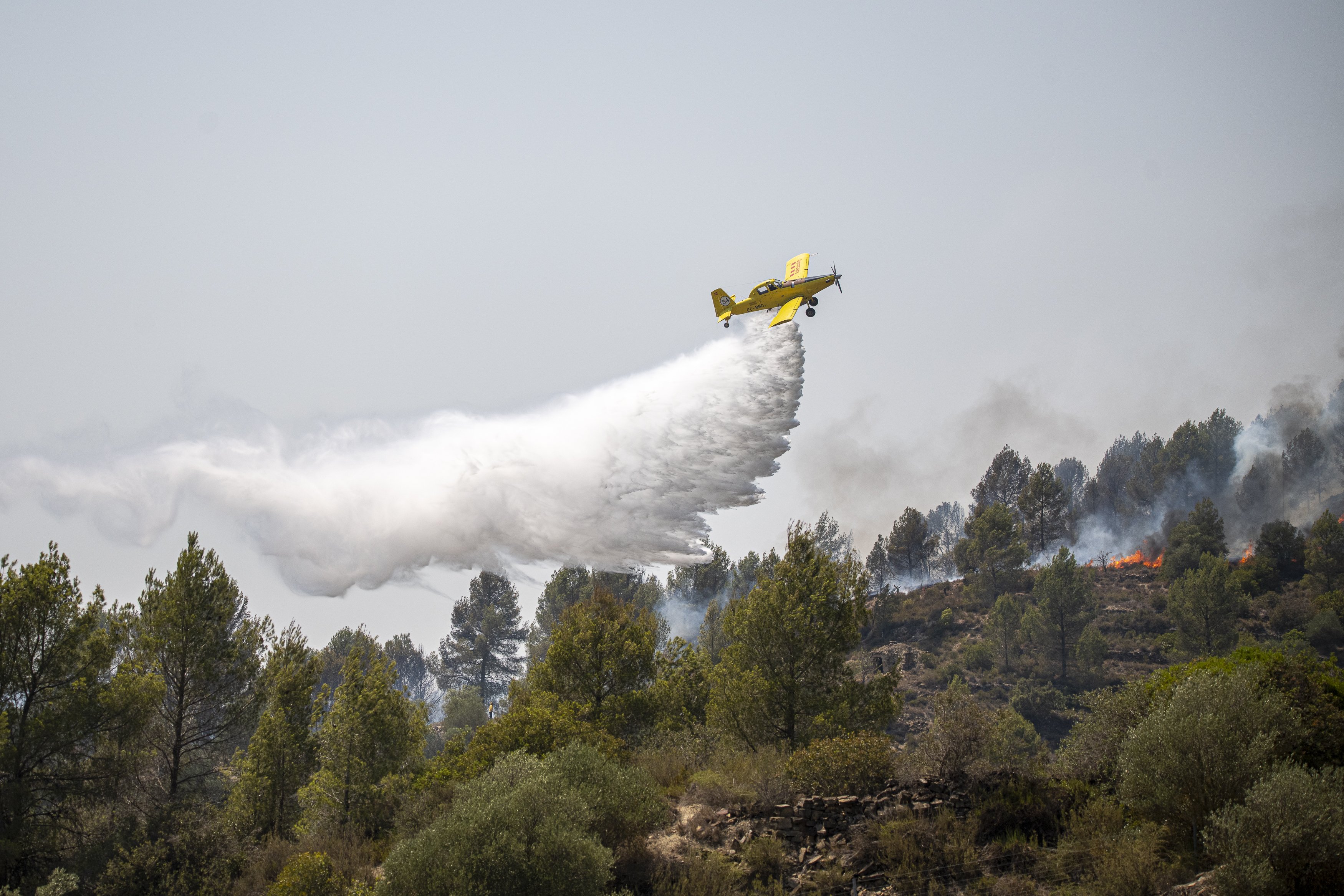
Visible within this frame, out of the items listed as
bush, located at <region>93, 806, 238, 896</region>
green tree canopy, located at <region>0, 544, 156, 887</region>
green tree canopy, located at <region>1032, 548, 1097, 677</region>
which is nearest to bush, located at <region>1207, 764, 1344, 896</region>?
bush, located at <region>93, 806, 238, 896</region>

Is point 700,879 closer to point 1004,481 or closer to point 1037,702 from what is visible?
point 1037,702

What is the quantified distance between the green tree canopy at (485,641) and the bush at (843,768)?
65121 mm

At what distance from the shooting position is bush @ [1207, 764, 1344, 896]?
43.4ft

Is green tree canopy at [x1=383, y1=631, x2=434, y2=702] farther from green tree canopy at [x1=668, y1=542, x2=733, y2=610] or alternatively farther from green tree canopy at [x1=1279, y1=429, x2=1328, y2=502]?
green tree canopy at [x1=1279, y1=429, x2=1328, y2=502]

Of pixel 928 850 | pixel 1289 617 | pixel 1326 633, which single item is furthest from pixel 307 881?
pixel 1289 617

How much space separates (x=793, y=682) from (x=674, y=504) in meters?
8.49

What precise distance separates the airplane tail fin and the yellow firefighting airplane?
0.06ft

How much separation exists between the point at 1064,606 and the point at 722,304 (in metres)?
48.1

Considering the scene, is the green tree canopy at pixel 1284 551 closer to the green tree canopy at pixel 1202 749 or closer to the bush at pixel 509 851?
the green tree canopy at pixel 1202 749

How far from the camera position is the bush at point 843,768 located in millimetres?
19094

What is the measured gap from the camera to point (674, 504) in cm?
3156

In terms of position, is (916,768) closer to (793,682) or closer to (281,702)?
(793,682)

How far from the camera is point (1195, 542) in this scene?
3000 inches

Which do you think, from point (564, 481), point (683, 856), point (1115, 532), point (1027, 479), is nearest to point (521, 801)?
point (683, 856)
